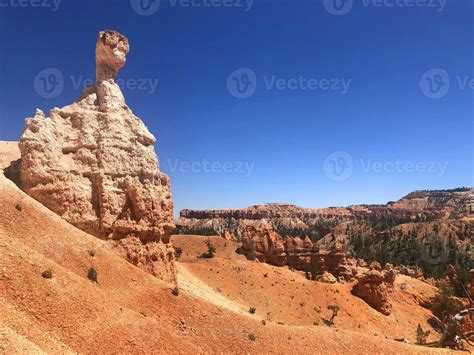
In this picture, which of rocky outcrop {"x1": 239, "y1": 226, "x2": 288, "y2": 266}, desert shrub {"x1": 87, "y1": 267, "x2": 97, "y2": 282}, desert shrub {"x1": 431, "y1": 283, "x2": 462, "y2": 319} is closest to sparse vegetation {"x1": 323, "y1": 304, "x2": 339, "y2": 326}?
rocky outcrop {"x1": 239, "y1": 226, "x2": 288, "y2": 266}

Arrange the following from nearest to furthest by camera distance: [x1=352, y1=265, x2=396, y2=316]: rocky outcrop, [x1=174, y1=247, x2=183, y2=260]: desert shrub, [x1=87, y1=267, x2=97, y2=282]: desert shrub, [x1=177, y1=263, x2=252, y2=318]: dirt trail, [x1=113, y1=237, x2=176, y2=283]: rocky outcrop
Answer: [x1=87, y1=267, x2=97, y2=282]: desert shrub, [x1=113, y1=237, x2=176, y2=283]: rocky outcrop, [x1=177, y1=263, x2=252, y2=318]: dirt trail, [x1=352, y1=265, x2=396, y2=316]: rocky outcrop, [x1=174, y1=247, x2=183, y2=260]: desert shrub

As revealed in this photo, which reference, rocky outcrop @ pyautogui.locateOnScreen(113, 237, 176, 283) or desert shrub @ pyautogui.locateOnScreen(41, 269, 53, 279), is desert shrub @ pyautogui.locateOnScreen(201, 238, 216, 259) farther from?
desert shrub @ pyautogui.locateOnScreen(41, 269, 53, 279)

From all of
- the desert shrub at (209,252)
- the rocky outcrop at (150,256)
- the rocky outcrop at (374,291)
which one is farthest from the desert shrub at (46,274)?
the rocky outcrop at (374,291)

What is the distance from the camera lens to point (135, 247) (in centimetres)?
2112

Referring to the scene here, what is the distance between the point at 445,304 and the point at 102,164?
4461 centimetres

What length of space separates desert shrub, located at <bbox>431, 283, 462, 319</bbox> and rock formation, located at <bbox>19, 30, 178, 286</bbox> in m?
37.9

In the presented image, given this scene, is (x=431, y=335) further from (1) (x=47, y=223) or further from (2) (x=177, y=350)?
(1) (x=47, y=223)

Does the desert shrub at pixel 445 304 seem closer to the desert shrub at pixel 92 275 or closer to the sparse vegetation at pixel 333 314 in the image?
the sparse vegetation at pixel 333 314

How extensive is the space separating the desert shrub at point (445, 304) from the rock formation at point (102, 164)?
124ft

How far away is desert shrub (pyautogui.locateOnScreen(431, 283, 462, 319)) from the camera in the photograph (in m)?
44.4

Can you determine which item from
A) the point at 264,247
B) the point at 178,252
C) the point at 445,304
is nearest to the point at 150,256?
the point at 178,252

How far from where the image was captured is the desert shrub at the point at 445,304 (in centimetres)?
4437

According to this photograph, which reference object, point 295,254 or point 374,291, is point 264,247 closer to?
point 295,254

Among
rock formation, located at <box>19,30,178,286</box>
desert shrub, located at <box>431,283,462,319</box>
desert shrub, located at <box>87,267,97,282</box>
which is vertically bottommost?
desert shrub, located at <box>431,283,462,319</box>
